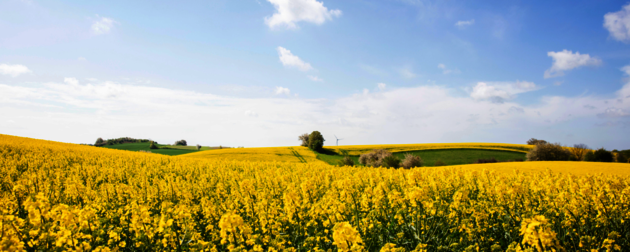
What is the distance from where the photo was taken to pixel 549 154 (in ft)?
133

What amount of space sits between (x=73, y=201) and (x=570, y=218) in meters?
13.2

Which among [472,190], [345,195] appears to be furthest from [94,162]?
[472,190]

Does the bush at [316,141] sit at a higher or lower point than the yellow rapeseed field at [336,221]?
higher

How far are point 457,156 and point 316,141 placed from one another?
27884 mm

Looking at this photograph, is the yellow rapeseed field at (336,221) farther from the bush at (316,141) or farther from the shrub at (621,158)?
the bush at (316,141)

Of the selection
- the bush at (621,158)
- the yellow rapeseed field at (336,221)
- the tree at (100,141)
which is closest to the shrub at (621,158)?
the bush at (621,158)

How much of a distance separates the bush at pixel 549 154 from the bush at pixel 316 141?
37.3 meters

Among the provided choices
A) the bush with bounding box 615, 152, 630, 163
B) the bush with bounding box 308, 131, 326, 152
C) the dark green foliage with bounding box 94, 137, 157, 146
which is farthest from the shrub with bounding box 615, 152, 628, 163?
the dark green foliage with bounding box 94, 137, 157, 146

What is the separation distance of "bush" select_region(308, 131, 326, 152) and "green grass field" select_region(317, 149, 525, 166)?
4975mm

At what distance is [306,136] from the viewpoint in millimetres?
72750

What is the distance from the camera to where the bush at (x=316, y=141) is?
5797 cm

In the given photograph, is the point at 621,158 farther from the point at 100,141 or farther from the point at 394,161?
the point at 100,141

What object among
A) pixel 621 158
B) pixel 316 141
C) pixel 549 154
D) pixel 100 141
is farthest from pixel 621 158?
pixel 100 141

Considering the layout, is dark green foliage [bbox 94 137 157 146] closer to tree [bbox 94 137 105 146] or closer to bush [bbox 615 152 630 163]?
tree [bbox 94 137 105 146]
